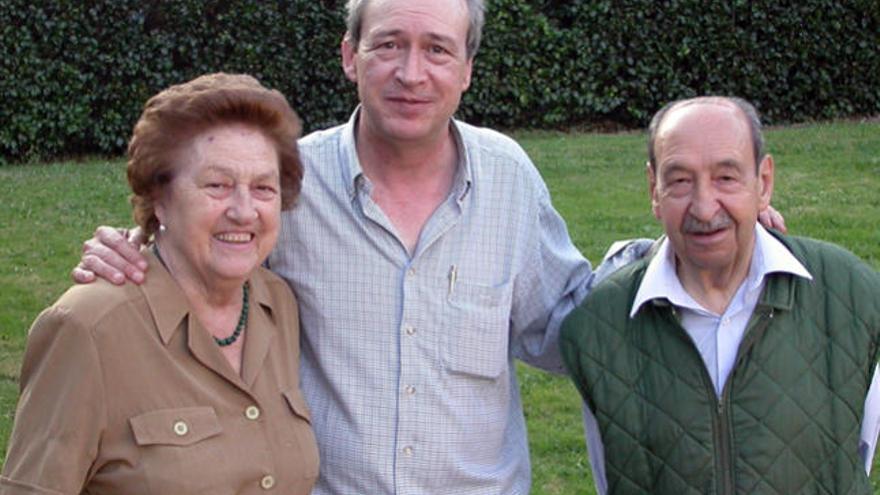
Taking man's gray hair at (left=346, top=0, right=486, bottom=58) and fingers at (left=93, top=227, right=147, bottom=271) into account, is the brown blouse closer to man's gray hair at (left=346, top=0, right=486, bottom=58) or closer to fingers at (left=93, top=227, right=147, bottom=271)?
fingers at (left=93, top=227, right=147, bottom=271)

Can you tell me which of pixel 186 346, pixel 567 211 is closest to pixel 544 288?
pixel 186 346

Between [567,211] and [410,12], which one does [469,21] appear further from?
[567,211]

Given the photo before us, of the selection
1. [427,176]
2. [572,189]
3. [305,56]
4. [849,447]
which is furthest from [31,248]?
[849,447]

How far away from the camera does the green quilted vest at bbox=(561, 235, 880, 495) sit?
3213 mm

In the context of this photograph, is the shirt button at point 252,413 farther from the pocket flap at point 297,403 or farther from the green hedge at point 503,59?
the green hedge at point 503,59

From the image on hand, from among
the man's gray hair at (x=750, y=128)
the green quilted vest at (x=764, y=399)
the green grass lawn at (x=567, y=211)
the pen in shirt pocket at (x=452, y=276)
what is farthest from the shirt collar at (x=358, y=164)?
the green grass lawn at (x=567, y=211)

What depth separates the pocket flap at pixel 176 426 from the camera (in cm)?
296

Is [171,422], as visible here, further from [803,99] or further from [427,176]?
[803,99]

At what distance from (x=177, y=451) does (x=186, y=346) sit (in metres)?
0.26

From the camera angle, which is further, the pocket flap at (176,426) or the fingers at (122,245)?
the fingers at (122,245)

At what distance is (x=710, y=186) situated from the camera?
327 centimetres

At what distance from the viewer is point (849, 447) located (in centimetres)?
323

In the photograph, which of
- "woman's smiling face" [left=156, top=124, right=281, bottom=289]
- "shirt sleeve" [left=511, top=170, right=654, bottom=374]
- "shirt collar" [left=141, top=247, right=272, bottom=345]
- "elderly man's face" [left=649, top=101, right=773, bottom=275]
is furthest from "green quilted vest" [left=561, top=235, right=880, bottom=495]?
"shirt collar" [left=141, top=247, right=272, bottom=345]

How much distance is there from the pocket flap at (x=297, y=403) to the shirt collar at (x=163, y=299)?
34 centimetres
